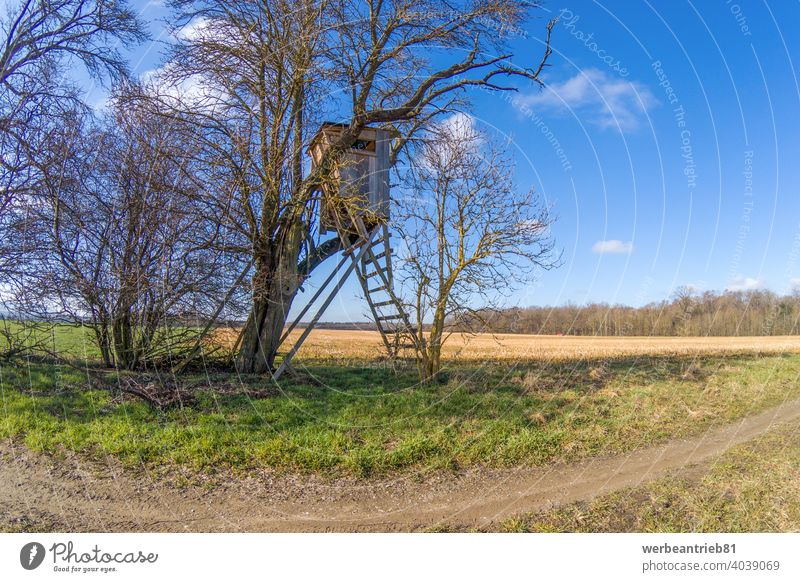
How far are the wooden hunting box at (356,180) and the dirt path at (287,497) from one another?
5888mm

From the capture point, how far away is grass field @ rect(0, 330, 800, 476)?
17.8ft

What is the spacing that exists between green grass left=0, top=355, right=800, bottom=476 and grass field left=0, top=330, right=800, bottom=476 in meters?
0.02

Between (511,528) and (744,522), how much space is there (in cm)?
199

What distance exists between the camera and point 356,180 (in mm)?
9875

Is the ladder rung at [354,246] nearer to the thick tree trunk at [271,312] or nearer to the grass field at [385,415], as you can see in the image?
the thick tree trunk at [271,312]

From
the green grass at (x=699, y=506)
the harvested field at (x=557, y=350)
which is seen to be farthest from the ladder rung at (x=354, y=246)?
the green grass at (x=699, y=506)

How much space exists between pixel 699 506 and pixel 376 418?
4292 millimetres

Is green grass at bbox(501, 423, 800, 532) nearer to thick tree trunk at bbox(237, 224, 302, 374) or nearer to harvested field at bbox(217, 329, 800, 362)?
thick tree trunk at bbox(237, 224, 302, 374)

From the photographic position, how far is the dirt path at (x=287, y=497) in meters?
3.88

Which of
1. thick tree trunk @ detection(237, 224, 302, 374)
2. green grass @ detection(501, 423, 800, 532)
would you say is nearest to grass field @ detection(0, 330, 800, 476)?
thick tree trunk @ detection(237, 224, 302, 374)

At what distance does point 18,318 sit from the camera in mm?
8695

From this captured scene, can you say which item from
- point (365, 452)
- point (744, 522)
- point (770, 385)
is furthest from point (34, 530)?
point (770, 385)

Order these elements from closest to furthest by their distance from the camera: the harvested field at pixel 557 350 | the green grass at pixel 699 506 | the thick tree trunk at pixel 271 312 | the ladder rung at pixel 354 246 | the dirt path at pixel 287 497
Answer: the green grass at pixel 699 506 < the dirt path at pixel 287 497 < the thick tree trunk at pixel 271 312 < the ladder rung at pixel 354 246 < the harvested field at pixel 557 350

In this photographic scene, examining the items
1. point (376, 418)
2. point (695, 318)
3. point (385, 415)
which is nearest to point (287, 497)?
point (376, 418)
